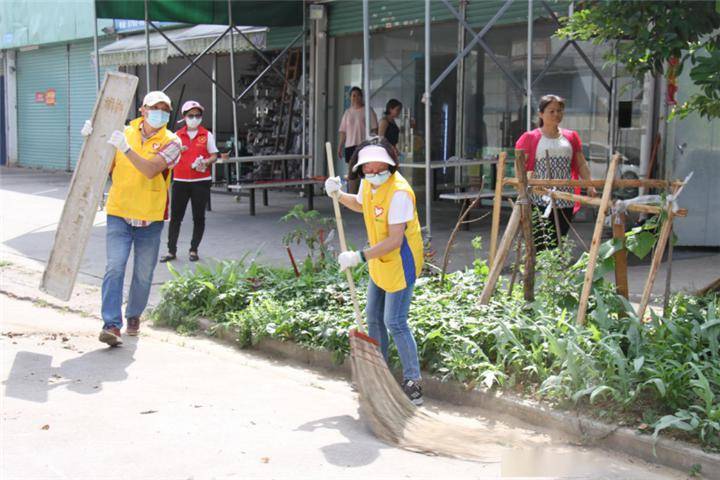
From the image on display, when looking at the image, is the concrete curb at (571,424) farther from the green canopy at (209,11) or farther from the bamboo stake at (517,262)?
the green canopy at (209,11)

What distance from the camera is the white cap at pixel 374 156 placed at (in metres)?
5.12

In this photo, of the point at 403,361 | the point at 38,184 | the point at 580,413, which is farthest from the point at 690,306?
the point at 38,184

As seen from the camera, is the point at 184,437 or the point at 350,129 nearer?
the point at 184,437

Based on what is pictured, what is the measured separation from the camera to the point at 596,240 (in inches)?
Result: 217

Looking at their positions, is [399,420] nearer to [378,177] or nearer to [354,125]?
[378,177]

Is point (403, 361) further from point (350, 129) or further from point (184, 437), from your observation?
point (350, 129)

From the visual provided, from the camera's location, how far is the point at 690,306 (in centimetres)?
579

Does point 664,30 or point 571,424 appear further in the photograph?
point 664,30

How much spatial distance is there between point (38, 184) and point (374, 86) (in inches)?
354

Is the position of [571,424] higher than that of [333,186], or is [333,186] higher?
[333,186]

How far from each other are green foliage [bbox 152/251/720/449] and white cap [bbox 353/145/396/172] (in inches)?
50.6

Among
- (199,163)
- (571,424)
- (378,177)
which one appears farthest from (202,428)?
(199,163)

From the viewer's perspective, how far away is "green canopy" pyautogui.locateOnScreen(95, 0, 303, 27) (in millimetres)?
12891

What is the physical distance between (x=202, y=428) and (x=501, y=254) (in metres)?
2.38
